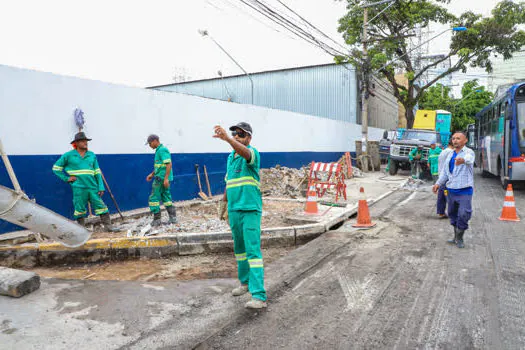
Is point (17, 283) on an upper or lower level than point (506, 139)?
lower

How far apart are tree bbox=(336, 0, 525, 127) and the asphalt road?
1519 cm

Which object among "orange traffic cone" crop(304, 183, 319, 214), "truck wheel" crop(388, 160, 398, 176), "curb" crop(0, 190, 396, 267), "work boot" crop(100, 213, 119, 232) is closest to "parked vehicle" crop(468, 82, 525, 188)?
"truck wheel" crop(388, 160, 398, 176)

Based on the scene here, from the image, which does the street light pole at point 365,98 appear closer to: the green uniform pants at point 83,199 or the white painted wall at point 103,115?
the white painted wall at point 103,115

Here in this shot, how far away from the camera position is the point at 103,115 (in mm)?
7332

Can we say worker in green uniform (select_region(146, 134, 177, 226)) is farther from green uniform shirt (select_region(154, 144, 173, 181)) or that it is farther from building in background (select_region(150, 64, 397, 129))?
building in background (select_region(150, 64, 397, 129))

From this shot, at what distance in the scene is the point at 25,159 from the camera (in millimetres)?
6004

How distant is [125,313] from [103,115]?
5.04 metres

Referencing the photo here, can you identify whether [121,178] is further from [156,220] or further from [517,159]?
[517,159]

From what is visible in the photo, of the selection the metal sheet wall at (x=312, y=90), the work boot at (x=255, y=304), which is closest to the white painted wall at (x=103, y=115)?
the work boot at (x=255, y=304)

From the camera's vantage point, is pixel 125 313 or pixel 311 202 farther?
pixel 311 202

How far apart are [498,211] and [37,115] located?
9913mm

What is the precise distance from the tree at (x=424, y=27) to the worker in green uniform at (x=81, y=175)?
1591cm

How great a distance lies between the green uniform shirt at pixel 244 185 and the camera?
349 cm

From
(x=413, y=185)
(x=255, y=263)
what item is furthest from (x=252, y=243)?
(x=413, y=185)
